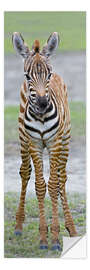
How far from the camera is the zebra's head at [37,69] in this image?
19.6ft

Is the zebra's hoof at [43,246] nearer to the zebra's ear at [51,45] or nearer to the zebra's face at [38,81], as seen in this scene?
the zebra's face at [38,81]

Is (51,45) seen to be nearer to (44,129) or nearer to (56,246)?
(44,129)

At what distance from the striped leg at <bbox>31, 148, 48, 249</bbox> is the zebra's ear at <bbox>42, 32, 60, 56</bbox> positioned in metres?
0.81

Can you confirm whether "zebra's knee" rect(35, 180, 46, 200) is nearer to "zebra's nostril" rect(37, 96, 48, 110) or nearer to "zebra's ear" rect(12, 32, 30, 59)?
"zebra's nostril" rect(37, 96, 48, 110)

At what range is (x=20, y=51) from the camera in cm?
614

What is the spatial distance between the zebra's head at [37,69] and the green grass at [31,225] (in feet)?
2.83

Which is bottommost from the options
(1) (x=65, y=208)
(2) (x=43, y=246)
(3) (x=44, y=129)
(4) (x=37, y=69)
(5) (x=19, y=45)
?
(2) (x=43, y=246)

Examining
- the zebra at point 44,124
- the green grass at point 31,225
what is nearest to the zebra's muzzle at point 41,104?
the zebra at point 44,124

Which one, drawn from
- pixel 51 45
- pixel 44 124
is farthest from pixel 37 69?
pixel 44 124

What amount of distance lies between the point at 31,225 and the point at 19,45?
1.55 m

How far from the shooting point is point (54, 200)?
624 centimetres

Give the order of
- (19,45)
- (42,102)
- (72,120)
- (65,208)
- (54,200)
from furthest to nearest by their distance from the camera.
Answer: (72,120) → (65,208) → (54,200) → (19,45) → (42,102)

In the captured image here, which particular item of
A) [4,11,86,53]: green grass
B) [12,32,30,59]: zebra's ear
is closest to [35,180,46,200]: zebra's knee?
[12,32,30,59]: zebra's ear
